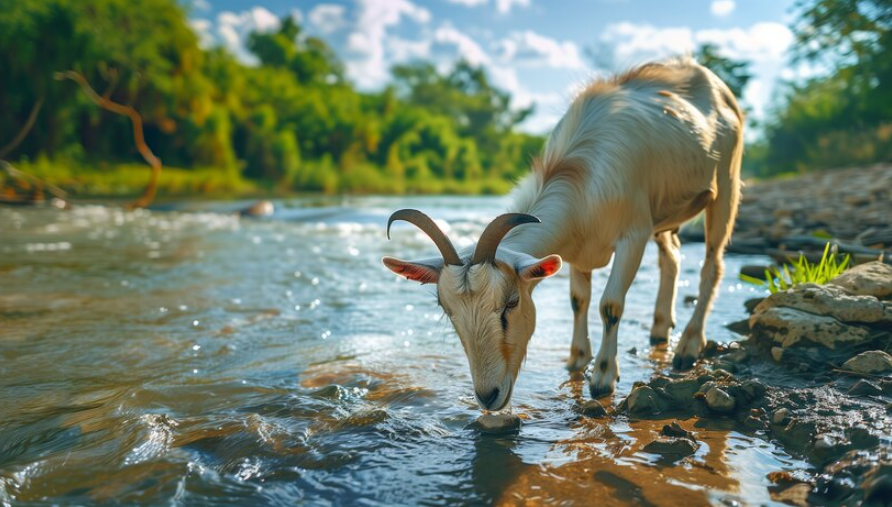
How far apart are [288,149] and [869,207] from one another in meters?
39.7

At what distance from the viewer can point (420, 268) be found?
3.66 meters

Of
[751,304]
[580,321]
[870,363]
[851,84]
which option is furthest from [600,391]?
[851,84]

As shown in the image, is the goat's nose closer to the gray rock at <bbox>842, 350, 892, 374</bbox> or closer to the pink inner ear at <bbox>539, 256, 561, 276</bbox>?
the pink inner ear at <bbox>539, 256, 561, 276</bbox>

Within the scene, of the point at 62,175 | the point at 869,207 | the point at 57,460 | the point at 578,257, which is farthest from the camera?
the point at 62,175

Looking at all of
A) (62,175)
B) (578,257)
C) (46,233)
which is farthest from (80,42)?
(578,257)

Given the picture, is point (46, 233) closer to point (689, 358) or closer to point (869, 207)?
point (689, 358)

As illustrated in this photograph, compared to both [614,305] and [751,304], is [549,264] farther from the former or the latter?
[751,304]

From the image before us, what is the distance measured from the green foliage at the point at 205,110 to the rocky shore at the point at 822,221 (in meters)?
5.71

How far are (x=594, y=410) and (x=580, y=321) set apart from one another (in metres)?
1.33

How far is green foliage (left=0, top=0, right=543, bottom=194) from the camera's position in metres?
33.8

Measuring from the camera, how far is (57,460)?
10.4ft

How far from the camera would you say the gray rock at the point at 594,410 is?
12.5 ft

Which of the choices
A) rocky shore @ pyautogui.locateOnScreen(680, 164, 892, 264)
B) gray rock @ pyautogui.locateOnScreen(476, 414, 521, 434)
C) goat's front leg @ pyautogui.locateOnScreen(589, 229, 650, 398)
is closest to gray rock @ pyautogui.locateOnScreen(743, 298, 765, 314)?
rocky shore @ pyautogui.locateOnScreen(680, 164, 892, 264)

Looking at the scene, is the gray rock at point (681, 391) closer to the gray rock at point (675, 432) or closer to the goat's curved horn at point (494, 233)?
the gray rock at point (675, 432)
